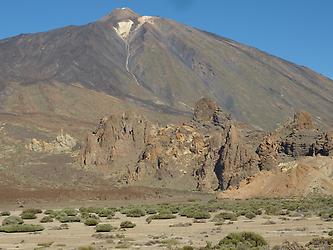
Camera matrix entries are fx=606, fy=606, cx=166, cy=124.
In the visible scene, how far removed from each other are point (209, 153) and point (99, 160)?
65.8 ft

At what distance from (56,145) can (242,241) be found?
10323cm

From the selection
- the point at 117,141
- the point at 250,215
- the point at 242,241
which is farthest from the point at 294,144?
the point at 242,241

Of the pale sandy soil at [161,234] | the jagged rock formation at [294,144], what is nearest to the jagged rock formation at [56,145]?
the jagged rock formation at [294,144]

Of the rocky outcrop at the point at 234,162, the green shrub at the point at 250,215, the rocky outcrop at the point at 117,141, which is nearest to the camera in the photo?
the green shrub at the point at 250,215

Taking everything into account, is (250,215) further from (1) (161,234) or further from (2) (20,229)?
(2) (20,229)

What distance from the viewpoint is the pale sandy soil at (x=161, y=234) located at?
1001 inches

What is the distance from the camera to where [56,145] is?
122 m

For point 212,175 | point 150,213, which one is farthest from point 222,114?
point 150,213

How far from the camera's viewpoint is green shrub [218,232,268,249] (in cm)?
2120

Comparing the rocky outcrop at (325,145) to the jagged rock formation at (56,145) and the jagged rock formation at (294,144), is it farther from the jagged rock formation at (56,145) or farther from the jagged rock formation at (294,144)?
the jagged rock formation at (56,145)

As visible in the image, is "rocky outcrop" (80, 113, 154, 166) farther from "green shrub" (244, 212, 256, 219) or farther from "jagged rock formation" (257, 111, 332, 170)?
"green shrub" (244, 212, 256, 219)

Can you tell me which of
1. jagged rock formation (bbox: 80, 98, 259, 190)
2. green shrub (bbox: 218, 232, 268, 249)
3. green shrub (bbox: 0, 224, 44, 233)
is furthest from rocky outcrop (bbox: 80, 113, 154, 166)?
green shrub (bbox: 218, 232, 268, 249)

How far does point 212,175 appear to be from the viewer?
99.5 meters

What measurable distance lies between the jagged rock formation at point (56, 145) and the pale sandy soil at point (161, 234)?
3269 inches
